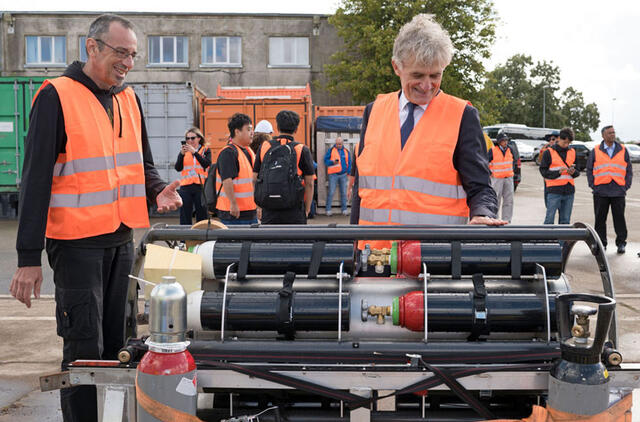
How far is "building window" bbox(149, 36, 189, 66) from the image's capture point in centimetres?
2945

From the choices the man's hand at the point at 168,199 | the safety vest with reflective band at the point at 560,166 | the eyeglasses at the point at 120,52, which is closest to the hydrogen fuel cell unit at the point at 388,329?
the man's hand at the point at 168,199

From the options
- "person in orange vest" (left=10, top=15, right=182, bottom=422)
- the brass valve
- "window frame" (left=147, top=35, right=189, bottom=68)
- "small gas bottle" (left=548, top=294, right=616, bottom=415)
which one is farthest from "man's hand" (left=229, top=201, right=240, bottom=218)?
"window frame" (left=147, top=35, right=189, bottom=68)

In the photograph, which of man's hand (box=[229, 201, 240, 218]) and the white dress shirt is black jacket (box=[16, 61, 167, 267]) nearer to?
the white dress shirt

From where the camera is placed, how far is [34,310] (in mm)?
6266

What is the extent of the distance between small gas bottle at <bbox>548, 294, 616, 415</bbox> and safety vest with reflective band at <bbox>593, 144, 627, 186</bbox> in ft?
30.4

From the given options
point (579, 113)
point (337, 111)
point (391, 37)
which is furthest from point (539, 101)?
point (337, 111)

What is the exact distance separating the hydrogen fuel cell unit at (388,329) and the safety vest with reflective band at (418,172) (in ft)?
1.74

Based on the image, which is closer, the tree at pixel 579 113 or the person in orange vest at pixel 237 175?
the person in orange vest at pixel 237 175

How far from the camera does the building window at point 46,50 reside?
95.5 ft

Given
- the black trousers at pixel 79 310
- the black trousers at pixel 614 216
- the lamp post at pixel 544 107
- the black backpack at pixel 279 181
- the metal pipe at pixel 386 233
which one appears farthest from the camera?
the lamp post at pixel 544 107

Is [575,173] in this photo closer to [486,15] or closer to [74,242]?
[74,242]

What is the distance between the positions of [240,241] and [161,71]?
2905cm

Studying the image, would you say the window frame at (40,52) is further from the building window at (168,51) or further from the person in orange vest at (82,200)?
the person in orange vest at (82,200)

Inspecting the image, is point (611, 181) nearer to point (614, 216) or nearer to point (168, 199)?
point (614, 216)
